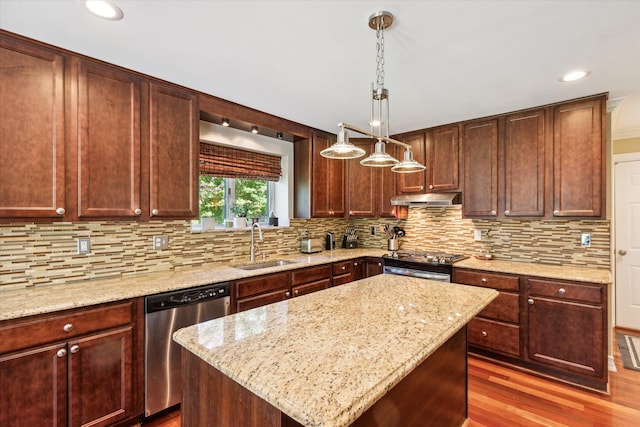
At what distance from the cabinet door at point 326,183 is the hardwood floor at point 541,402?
2225mm

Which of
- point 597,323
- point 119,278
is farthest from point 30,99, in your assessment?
point 597,323

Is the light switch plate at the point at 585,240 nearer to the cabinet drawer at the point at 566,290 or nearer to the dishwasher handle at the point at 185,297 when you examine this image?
the cabinet drawer at the point at 566,290

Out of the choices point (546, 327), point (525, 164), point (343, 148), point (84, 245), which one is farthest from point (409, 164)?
point (84, 245)

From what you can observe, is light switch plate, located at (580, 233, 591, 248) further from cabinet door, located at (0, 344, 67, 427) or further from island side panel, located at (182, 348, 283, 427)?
cabinet door, located at (0, 344, 67, 427)

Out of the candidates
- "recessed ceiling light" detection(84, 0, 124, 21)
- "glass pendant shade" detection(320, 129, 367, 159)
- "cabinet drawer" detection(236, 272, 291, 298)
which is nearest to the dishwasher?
"cabinet drawer" detection(236, 272, 291, 298)

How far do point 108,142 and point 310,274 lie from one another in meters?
2.03

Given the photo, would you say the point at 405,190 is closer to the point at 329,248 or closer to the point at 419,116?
the point at 419,116

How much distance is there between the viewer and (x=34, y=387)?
5.37 ft

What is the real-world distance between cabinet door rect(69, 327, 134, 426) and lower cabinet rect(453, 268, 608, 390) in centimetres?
289

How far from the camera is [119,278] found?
2.35m

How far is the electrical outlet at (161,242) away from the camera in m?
2.58

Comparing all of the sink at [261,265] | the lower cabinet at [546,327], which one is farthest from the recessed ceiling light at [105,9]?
the lower cabinet at [546,327]

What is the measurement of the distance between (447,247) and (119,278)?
3.41 metres

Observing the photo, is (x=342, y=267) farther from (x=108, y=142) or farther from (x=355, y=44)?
(x=108, y=142)
